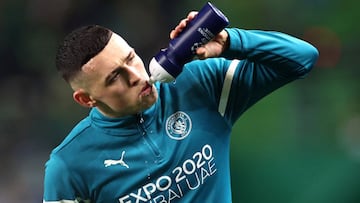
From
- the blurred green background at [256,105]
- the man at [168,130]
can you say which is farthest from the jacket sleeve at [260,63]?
the blurred green background at [256,105]

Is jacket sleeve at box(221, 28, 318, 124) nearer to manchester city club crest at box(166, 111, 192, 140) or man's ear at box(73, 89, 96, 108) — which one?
manchester city club crest at box(166, 111, 192, 140)

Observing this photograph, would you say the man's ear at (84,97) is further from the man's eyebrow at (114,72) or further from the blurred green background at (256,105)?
the blurred green background at (256,105)

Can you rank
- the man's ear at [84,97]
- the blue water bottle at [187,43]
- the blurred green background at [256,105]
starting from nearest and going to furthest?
the blue water bottle at [187,43] < the man's ear at [84,97] < the blurred green background at [256,105]

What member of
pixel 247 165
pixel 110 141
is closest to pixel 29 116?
pixel 247 165

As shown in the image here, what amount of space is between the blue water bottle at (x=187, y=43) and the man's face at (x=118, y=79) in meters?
0.07

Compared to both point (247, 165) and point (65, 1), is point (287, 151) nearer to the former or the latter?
point (247, 165)

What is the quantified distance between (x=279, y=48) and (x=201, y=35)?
15 cm

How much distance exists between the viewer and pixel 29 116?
2213 millimetres

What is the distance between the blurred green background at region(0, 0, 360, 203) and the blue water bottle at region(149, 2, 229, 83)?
1039 millimetres

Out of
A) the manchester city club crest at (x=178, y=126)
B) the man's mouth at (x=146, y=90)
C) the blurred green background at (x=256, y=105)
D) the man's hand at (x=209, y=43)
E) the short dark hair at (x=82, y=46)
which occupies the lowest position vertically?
the blurred green background at (x=256, y=105)

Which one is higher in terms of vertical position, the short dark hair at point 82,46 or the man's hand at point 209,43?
the short dark hair at point 82,46

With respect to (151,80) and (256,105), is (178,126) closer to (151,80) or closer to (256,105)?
(151,80)

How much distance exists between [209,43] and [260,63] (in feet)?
0.33

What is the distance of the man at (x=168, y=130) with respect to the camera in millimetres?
1003
